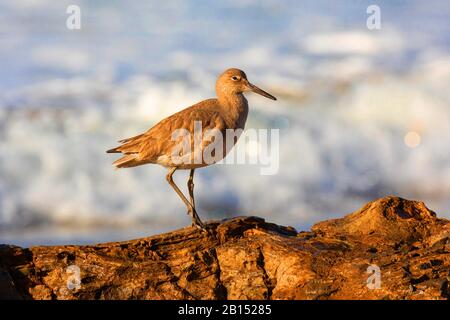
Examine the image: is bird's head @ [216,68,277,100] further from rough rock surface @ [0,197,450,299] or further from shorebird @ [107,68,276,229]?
rough rock surface @ [0,197,450,299]

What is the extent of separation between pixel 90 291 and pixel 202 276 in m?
1.74

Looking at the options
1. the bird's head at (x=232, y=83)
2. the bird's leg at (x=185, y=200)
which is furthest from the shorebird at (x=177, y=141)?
the bird's head at (x=232, y=83)

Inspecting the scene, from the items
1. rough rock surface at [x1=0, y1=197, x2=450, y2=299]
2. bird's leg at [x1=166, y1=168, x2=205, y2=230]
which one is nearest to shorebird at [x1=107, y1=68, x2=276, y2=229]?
bird's leg at [x1=166, y1=168, x2=205, y2=230]

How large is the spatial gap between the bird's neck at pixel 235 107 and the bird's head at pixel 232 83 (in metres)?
0.11

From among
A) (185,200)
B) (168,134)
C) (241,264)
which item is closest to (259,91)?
(168,134)

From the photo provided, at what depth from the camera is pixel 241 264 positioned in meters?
10.7

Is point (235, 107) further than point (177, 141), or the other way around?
point (235, 107)

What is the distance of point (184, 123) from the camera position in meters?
13.0

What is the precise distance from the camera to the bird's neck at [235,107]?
13391mm

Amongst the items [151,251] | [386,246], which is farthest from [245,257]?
[386,246]

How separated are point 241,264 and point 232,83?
15.5 feet

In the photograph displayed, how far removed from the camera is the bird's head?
46.2 ft

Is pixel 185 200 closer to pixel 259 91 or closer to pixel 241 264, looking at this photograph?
pixel 241 264
